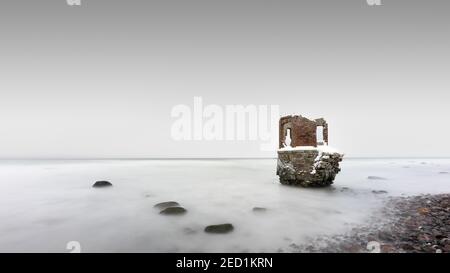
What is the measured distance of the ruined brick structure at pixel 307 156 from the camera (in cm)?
1630

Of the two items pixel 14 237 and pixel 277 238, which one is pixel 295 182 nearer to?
pixel 277 238

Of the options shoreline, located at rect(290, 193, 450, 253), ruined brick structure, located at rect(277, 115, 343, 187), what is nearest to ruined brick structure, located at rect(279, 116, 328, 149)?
ruined brick structure, located at rect(277, 115, 343, 187)

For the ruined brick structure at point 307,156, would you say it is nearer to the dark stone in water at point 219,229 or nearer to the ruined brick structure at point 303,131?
the ruined brick structure at point 303,131

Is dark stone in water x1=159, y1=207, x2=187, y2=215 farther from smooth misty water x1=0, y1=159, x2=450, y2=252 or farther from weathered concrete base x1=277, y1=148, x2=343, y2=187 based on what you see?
→ weathered concrete base x1=277, y1=148, x2=343, y2=187

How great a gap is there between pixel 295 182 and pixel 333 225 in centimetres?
833

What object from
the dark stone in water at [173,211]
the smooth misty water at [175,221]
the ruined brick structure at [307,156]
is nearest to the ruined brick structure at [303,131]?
the ruined brick structure at [307,156]

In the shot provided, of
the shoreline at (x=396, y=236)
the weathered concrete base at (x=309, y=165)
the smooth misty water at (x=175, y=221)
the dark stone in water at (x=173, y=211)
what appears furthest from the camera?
the weathered concrete base at (x=309, y=165)

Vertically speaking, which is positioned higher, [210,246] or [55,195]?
[55,195]

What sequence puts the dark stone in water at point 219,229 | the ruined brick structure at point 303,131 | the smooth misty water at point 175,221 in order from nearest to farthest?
the smooth misty water at point 175,221, the dark stone in water at point 219,229, the ruined brick structure at point 303,131

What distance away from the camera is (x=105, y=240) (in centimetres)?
838

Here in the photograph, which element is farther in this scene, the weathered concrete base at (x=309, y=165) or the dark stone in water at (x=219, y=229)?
the weathered concrete base at (x=309, y=165)

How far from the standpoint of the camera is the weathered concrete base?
Result: 16.2 metres

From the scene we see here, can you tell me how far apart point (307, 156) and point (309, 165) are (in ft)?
2.73
